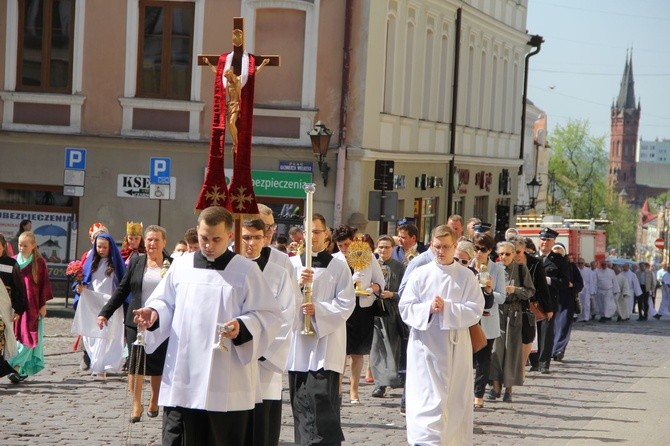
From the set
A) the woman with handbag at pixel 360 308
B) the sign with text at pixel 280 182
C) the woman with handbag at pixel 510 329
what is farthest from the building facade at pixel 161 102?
the woman with handbag at pixel 360 308

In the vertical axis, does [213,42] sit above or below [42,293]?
above

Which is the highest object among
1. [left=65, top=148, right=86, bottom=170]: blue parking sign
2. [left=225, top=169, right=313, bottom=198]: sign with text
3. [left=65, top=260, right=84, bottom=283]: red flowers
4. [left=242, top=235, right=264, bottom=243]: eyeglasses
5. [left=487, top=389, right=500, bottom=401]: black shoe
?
[left=65, top=148, right=86, bottom=170]: blue parking sign

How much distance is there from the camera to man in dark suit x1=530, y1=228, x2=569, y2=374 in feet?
66.5

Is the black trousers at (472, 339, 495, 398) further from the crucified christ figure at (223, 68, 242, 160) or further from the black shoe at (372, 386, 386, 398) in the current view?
the crucified christ figure at (223, 68, 242, 160)

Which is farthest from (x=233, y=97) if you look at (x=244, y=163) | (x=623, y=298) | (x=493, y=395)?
(x=623, y=298)

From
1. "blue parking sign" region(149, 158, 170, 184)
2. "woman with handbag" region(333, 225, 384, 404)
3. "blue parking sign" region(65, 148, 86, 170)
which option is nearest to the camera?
"woman with handbag" region(333, 225, 384, 404)

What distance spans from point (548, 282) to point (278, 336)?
1028cm

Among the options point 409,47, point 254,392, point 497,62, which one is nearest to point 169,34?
point 409,47

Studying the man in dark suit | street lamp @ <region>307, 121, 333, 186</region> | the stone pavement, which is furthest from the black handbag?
street lamp @ <region>307, 121, 333, 186</region>

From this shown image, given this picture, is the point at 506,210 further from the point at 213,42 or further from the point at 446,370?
the point at 446,370

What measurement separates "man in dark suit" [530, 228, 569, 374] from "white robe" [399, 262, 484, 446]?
7.87m

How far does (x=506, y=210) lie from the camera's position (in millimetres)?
41125

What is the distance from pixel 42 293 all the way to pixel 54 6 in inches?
549

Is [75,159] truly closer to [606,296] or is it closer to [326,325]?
[326,325]
